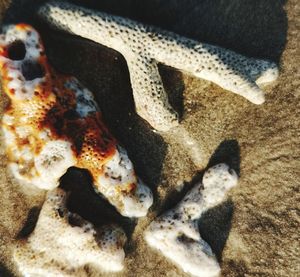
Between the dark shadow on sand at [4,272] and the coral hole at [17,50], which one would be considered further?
the dark shadow on sand at [4,272]

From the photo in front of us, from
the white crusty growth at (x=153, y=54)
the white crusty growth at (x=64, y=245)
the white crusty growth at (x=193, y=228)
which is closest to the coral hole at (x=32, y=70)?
A: the white crusty growth at (x=153, y=54)

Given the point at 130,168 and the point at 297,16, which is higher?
the point at 297,16

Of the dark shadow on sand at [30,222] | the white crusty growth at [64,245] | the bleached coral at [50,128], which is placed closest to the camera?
the bleached coral at [50,128]

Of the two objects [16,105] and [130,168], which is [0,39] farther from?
[130,168]

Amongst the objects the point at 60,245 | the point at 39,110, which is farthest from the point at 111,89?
the point at 60,245

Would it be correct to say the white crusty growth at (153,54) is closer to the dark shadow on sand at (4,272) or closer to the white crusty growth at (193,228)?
the white crusty growth at (193,228)

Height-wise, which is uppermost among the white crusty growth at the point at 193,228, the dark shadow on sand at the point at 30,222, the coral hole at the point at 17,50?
the coral hole at the point at 17,50

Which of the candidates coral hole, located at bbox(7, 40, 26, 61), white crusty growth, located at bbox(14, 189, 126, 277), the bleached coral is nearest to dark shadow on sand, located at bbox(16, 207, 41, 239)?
white crusty growth, located at bbox(14, 189, 126, 277)

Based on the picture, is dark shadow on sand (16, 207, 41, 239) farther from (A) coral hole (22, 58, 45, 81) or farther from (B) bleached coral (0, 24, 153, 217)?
(A) coral hole (22, 58, 45, 81)
